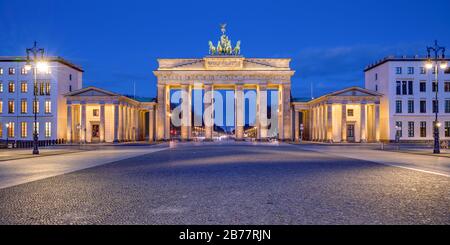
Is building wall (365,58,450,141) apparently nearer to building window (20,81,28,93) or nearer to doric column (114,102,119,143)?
doric column (114,102,119,143)

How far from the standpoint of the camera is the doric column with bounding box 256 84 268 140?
81069mm

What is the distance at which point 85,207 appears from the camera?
928 centimetres

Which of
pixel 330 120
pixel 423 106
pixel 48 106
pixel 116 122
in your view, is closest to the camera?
pixel 116 122

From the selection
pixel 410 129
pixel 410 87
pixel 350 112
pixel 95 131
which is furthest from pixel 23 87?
pixel 410 129

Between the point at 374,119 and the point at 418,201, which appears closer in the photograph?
the point at 418,201

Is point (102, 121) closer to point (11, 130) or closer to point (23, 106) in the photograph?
point (23, 106)

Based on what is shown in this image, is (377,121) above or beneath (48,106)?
beneath

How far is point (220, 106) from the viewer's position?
8931 cm

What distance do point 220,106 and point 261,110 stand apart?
12.1 meters

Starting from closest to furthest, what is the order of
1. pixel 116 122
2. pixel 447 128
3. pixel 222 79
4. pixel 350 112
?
pixel 116 122
pixel 447 128
pixel 350 112
pixel 222 79
